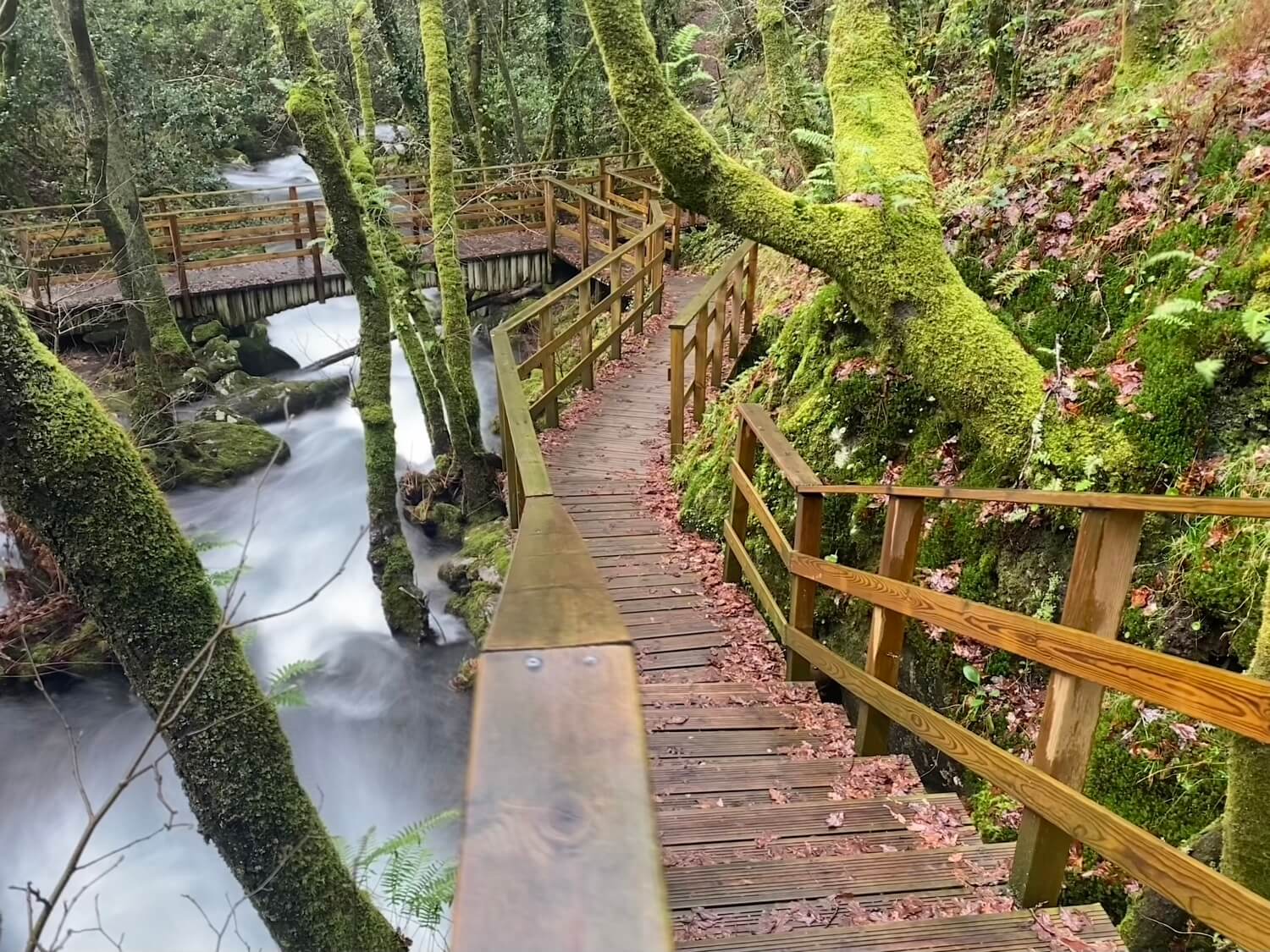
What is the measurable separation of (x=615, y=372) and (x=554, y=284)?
21.3 ft

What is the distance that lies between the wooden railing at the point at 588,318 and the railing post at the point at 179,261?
6262 mm

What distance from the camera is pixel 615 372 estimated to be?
10273mm

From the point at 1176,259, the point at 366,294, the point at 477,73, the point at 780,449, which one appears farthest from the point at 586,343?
the point at 477,73

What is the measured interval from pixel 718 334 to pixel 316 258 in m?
8.45

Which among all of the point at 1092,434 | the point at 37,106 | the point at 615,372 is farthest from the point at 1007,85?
the point at 37,106

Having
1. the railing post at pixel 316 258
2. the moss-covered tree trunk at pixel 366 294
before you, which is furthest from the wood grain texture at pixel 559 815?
the railing post at pixel 316 258

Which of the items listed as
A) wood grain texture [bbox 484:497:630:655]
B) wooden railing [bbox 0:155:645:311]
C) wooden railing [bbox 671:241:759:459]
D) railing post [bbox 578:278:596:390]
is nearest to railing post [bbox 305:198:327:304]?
wooden railing [bbox 0:155:645:311]

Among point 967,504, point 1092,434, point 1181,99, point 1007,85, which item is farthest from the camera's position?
point 1007,85

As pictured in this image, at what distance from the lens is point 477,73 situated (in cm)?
1873

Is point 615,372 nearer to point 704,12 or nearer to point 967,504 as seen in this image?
point 967,504

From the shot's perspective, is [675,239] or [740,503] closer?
[740,503]

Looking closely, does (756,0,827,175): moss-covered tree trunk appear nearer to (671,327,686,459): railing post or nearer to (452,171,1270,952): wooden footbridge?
(671,327,686,459): railing post

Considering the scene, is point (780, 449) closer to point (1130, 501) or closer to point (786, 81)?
point (1130, 501)

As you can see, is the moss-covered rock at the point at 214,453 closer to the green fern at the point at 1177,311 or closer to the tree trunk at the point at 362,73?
the tree trunk at the point at 362,73
